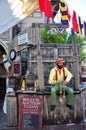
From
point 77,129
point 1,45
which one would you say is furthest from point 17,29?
point 77,129

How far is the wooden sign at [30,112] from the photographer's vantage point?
368 inches

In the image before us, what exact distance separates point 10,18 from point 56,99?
2627 millimetres

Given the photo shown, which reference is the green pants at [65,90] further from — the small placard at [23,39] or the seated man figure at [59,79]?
the small placard at [23,39]

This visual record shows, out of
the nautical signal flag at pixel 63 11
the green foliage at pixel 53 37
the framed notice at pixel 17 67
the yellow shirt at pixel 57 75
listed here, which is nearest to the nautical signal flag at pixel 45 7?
the nautical signal flag at pixel 63 11

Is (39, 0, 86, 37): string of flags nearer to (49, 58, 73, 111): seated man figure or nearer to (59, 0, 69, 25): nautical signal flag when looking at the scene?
(59, 0, 69, 25): nautical signal flag

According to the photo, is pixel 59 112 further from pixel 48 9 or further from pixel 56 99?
pixel 48 9

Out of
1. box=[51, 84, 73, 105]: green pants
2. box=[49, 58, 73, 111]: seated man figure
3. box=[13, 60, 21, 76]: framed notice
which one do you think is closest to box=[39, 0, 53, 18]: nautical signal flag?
box=[49, 58, 73, 111]: seated man figure

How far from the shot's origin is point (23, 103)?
954cm

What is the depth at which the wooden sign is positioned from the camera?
368 inches

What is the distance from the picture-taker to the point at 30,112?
9.49 m

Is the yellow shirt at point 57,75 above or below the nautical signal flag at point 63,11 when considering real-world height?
below

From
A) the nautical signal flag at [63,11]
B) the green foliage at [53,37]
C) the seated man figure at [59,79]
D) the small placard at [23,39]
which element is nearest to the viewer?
the seated man figure at [59,79]

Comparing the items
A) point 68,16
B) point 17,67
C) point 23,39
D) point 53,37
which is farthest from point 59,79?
point 17,67

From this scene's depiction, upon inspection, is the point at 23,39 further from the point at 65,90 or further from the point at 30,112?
the point at 30,112
